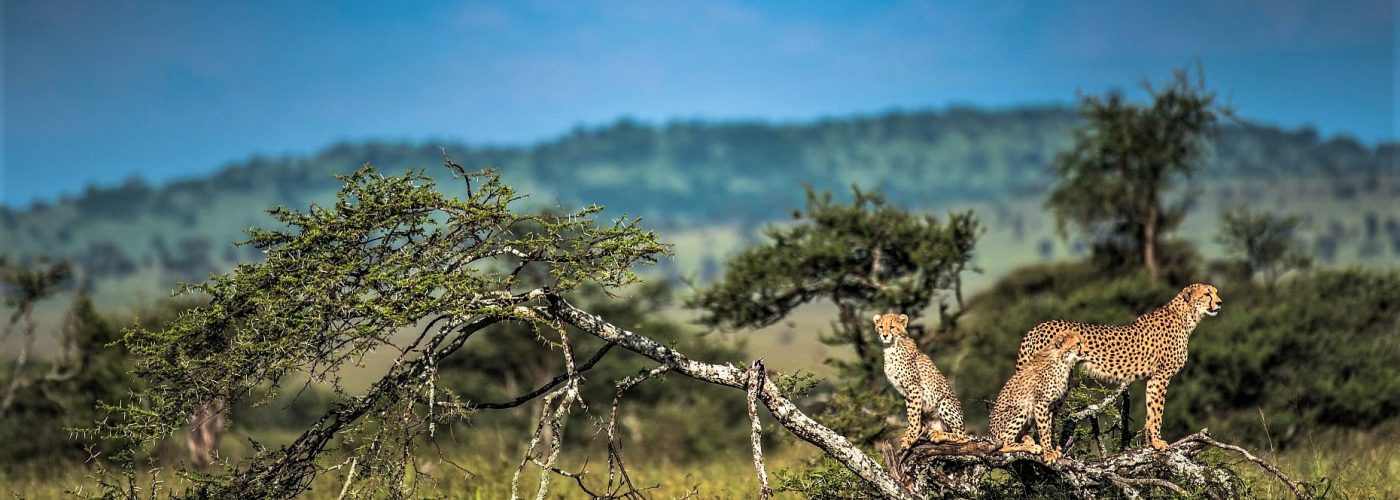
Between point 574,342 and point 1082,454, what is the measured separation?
3120 centimetres

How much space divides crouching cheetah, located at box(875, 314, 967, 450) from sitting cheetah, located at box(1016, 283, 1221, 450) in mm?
639

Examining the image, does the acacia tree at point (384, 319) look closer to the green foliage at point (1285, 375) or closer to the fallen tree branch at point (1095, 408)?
the fallen tree branch at point (1095, 408)

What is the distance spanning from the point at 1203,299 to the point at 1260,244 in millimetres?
34365

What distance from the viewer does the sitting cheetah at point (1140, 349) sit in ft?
34.8

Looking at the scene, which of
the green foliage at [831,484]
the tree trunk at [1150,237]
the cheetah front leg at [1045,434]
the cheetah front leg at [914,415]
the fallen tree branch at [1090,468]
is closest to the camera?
the cheetah front leg at [1045,434]

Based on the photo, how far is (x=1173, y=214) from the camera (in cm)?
3722

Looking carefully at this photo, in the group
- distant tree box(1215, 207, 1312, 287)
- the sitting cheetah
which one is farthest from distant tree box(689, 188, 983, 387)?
distant tree box(1215, 207, 1312, 287)

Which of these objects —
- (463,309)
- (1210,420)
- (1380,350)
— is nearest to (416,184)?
(463,309)

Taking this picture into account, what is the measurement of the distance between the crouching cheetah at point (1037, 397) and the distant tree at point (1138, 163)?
2571 cm

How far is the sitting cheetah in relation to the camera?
10594 mm

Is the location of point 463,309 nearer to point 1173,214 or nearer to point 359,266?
point 359,266

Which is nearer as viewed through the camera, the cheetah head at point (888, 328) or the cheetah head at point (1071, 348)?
the cheetah head at point (1071, 348)

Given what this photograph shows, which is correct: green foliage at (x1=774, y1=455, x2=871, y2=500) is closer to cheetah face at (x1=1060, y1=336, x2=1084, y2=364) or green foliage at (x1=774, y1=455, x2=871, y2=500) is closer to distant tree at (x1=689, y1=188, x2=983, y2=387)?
cheetah face at (x1=1060, y1=336, x2=1084, y2=364)

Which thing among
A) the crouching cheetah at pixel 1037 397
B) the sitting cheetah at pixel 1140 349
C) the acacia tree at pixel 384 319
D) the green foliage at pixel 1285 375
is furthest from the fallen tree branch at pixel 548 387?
the green foliage at pixel 1285 375
